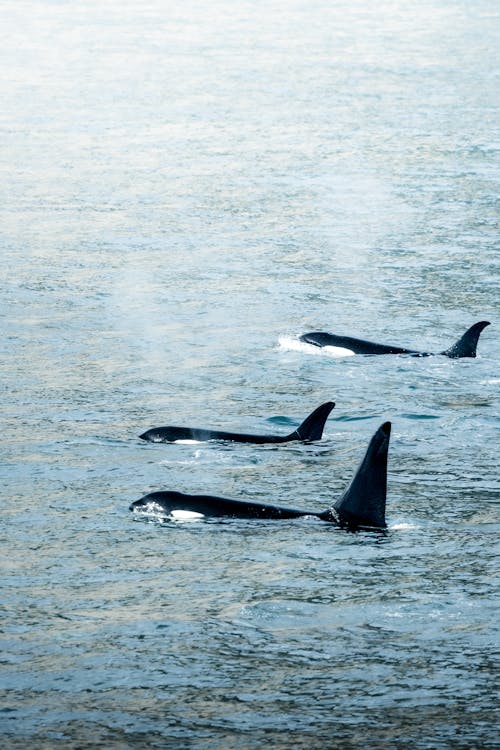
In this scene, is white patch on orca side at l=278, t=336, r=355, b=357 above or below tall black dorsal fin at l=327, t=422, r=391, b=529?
below

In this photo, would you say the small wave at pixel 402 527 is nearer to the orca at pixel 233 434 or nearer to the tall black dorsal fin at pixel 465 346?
the orca at pixel 233 434

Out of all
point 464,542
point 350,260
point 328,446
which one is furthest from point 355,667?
point 350,260

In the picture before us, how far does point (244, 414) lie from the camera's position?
1959 centimetres

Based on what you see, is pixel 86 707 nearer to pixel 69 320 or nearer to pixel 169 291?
pixel 69 320

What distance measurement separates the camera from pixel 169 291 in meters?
27.0

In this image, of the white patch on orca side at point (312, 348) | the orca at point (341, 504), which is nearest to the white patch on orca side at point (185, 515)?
the orca at point (341, 504)

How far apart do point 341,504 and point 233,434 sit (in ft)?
10.9

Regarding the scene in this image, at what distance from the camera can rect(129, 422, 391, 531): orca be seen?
1455 centimetres

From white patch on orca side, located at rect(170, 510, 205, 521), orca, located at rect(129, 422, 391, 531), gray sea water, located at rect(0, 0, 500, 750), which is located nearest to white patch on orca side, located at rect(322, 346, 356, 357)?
gray sea water, located at rect(0, 0, 500, 750)

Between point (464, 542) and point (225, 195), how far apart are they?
22187 mm

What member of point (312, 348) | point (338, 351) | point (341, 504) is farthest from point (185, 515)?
point (312, 348)

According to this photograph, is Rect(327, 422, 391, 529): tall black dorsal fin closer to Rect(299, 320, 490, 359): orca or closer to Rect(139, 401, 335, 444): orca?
Rect(139, 401, 335, 444): orca

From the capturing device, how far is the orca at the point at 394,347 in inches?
873

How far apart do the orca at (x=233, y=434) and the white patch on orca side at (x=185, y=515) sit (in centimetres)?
292
